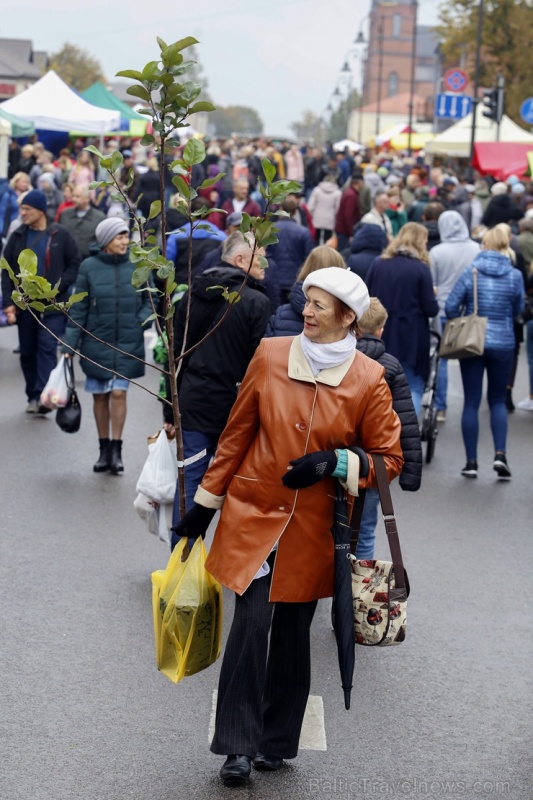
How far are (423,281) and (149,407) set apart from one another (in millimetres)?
3414

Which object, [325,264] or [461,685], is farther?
[325,264]

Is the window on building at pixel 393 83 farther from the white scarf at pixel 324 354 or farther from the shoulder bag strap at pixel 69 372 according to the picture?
the white scarf at pixel 324 354

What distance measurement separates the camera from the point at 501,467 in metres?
10.3

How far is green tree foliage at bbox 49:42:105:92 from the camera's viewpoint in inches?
4444

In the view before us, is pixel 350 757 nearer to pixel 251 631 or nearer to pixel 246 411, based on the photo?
pixel 251 631

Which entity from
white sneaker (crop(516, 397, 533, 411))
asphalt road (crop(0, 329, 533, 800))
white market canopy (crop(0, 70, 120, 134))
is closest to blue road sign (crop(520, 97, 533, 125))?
white market canopy (crop(0, 70, 120, 134))

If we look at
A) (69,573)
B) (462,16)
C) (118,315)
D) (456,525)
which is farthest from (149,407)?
(462,16)

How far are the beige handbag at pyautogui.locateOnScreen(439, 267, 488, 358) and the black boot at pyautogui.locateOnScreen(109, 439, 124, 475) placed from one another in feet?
8.16

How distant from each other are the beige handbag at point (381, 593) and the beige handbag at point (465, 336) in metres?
5.38

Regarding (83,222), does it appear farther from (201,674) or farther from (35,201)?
(201,674)

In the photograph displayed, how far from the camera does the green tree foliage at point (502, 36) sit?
53.7 m

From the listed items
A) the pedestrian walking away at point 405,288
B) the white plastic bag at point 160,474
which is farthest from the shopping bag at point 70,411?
the white plastic bag at point 160,474

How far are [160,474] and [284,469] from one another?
2582 millimetres

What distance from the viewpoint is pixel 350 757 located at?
16.6 ft
